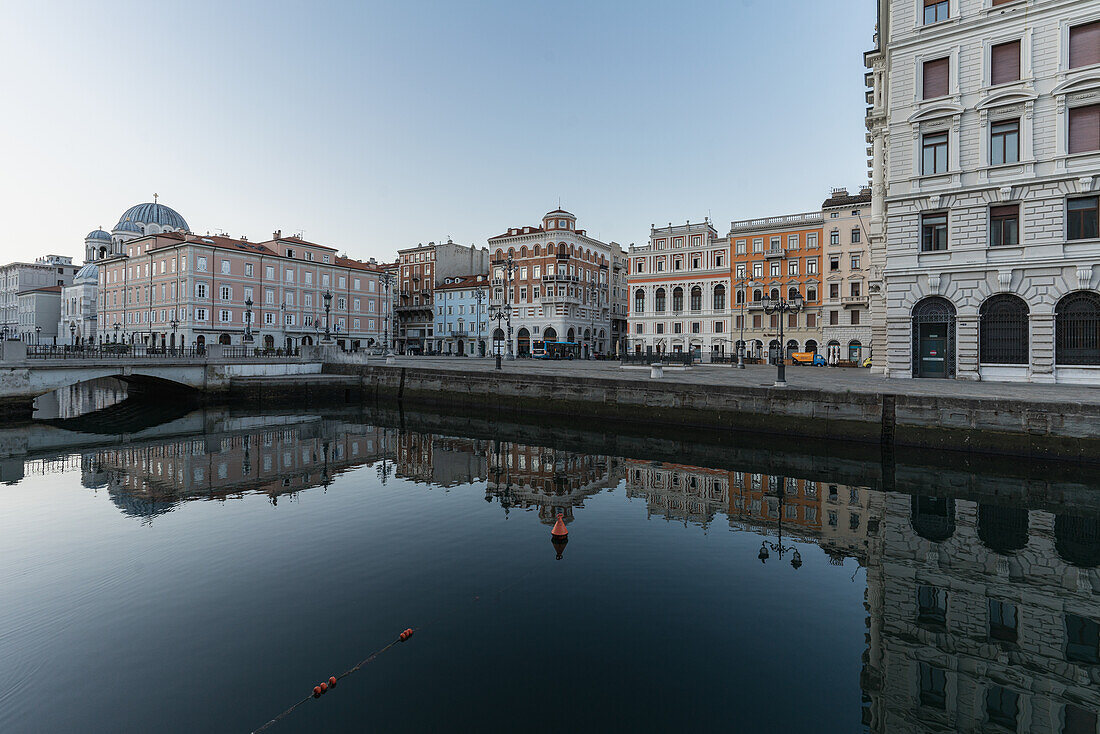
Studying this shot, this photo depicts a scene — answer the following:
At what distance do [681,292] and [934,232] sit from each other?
37116 mm

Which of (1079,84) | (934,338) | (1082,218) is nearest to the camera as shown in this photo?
(1079,84)

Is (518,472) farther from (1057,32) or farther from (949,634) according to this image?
(1057,32)

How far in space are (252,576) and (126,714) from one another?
323 cm

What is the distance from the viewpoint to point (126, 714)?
189 inches

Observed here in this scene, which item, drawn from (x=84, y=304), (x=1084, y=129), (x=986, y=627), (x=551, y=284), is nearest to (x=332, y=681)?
(x=986, y=627)

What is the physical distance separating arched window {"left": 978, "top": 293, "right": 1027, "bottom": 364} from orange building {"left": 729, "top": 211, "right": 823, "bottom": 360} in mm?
29521

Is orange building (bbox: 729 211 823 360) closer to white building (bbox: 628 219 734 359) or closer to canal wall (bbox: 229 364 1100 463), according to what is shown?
white building (bbox: 628 219 734 359)

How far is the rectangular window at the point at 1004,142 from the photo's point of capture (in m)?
21.4

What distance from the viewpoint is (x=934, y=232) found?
23047mm

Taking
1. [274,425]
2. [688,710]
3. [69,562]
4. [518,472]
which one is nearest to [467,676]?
[688,710]

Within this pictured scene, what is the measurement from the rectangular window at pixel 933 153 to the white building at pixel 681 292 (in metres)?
33.1

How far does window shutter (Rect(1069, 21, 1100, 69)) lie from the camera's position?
66.1 feet

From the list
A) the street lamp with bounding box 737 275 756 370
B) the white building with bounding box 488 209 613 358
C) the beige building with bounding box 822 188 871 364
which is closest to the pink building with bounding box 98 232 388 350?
the white building with bounding box 488 209 613 358

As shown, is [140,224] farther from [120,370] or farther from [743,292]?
[743,292]
